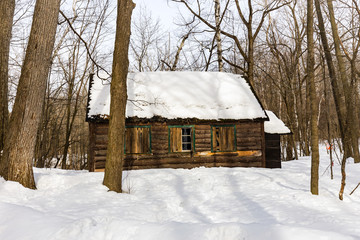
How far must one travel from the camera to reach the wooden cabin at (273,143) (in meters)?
14.0

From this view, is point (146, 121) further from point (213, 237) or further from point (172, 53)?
point (172, 53)

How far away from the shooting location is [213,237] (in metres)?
3.43

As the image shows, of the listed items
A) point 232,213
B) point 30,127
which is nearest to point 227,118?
point 232,213

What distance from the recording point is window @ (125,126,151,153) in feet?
40.4

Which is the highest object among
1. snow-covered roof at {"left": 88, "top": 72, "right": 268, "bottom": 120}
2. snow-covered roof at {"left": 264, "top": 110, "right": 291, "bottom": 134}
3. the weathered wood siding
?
snow-covered roof at {"left": 88, "top": 72, "right": 268, "bottom": 120}

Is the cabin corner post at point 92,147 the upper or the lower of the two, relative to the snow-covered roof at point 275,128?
lower

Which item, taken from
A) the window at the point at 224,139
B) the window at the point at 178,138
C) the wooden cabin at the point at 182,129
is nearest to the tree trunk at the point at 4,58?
the wooden cabin at the point at 182,129

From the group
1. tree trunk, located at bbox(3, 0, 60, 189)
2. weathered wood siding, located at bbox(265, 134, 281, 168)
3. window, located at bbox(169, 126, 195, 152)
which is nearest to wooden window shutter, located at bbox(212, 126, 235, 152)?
window, located at bbox(169, 126, 195, 152)

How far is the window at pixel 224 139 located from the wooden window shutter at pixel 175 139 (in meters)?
1.75

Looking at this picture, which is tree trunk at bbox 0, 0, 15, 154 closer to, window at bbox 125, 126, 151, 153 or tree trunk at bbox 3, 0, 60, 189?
tree trunk at bbox 3, 0, 60, 189

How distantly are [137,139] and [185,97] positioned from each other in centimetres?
360

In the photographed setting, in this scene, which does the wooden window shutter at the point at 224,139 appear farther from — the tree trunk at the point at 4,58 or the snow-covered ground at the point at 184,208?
the tree trunk at the point at 4,58

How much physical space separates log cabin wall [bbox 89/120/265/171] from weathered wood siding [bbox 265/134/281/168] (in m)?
1.52

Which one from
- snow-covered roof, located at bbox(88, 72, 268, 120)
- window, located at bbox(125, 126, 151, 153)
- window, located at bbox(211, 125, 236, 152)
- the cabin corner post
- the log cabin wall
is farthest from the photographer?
window, located at bbox(211, 125, 236, 152)
